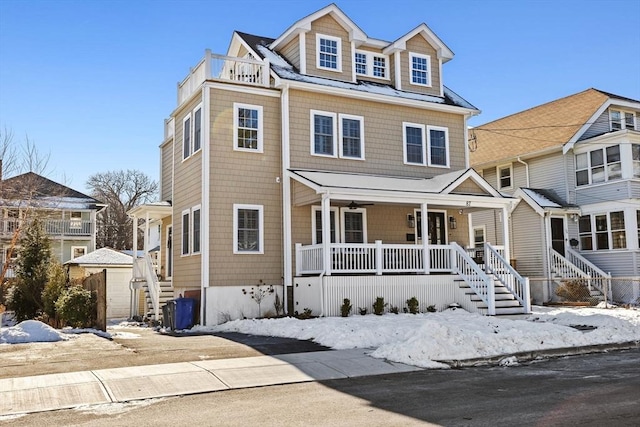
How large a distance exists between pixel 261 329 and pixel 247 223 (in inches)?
167

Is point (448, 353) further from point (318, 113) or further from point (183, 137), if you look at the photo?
point (183, 137)

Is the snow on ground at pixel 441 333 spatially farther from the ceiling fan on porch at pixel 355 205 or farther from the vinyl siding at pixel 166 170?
the vinyl siding at pixel 166 170

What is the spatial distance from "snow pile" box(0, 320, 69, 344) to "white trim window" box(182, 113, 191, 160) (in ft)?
26.6

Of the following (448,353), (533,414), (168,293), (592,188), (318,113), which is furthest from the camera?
(592,188)

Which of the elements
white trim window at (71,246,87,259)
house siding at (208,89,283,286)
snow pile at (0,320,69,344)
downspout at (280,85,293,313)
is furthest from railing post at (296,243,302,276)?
white trim window at (71,246,87,259)

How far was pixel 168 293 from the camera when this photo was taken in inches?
858

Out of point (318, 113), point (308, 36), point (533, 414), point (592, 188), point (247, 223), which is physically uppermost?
point (308, 36)

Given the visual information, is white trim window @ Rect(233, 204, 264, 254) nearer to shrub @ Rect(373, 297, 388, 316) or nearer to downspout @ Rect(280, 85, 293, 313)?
downspout @ Rect(280, 85, 293, 313)

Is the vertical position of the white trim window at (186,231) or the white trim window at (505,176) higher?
the white trim window at (505,176)

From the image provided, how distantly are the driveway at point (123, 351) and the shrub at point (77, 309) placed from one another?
2252 millimetres

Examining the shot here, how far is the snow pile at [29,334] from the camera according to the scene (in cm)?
1359

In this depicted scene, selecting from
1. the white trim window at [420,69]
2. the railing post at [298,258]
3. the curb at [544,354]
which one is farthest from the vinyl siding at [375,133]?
the curb at [544,354]

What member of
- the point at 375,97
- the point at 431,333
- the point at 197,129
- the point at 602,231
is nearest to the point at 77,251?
the point at 197,129

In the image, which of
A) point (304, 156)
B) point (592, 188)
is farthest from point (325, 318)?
point (592, 188)
